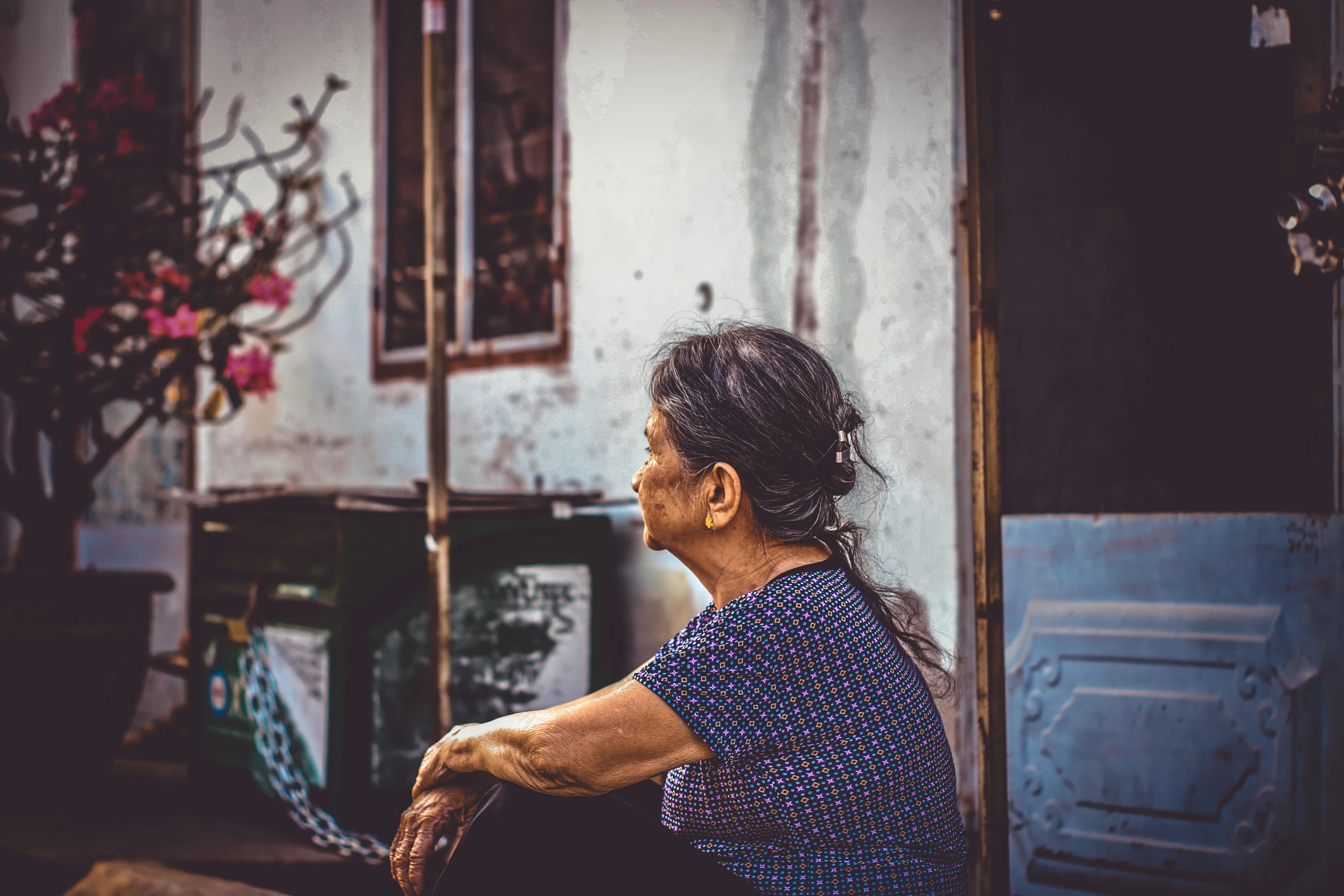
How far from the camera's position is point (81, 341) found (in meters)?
4.03

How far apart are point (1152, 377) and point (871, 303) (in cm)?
90

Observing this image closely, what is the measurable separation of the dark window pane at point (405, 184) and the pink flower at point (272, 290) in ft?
1.48

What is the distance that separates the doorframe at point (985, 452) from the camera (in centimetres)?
199

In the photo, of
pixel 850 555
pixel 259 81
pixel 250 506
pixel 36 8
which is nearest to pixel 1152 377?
pixel 850 555

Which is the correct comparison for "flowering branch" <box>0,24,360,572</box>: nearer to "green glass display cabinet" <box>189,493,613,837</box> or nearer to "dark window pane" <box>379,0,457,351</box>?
"dark window pane" <box>379,0,457,351</box>

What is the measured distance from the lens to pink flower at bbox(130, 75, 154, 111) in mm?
4148

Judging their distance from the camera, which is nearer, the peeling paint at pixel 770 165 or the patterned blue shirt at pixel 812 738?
the patterned blue shirt at pixel 812 738

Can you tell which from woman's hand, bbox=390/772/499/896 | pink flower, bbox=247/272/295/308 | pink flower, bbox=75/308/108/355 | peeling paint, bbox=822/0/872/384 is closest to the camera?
woman's hand, bbox=390/772/499/896

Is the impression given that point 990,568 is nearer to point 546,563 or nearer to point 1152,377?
point 1152,377

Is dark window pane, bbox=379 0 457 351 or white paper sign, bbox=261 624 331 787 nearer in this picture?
white paper sign, bbox=261 624 331 787

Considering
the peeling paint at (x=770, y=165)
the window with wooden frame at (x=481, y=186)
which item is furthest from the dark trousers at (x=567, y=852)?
the window with wooden frame at (x=481, y=186)

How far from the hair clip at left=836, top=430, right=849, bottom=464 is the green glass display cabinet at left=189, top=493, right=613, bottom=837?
6.66 feet

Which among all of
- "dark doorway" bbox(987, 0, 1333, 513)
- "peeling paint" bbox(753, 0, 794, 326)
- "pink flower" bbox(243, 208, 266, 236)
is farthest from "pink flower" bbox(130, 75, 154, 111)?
"dark doorway" bbox(987, 0, 1333, 513)

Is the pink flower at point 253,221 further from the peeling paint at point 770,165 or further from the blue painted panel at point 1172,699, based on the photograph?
the blue painted panel at point 1172,699
